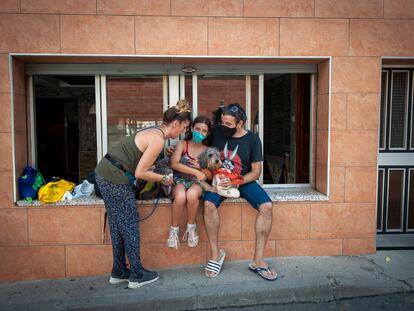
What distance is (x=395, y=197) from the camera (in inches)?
209

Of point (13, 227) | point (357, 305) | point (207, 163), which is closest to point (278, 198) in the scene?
point (207, 163)

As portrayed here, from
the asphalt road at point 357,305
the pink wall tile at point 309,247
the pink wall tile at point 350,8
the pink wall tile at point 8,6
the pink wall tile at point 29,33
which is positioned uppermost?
the pink wall tile at point 350,8

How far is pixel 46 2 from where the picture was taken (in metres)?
4.28

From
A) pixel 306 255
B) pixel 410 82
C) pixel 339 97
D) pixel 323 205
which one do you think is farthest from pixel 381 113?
pixel 306 255

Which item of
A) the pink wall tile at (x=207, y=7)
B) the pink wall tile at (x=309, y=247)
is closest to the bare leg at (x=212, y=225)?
the pink wall tile at (x=309, y=247)

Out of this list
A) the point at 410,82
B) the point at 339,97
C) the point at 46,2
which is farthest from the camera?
the point at 410,82

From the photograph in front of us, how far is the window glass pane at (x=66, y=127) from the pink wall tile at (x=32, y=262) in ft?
3.42

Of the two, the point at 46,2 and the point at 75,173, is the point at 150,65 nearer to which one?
the point at 46,2

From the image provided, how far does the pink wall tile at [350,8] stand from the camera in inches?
179

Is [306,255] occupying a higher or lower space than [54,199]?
lower

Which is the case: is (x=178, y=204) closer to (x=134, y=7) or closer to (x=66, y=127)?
(x=134, y=7)

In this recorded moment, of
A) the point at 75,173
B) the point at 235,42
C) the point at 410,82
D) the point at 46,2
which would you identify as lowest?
the point at 75,173

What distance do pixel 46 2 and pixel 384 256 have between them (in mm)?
4644

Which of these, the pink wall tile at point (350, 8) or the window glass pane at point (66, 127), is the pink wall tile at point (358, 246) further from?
the window glass pane at point (66, 127)
